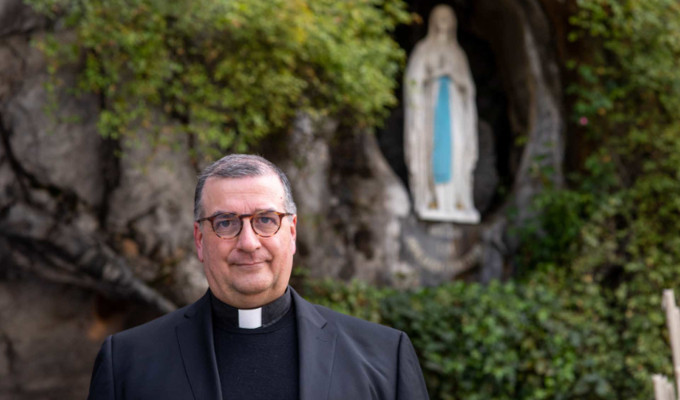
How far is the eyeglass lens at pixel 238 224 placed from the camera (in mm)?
1744

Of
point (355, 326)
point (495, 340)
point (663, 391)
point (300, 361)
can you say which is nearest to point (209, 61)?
point (495, 340)

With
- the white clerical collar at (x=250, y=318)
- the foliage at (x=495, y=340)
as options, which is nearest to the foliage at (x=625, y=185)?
the foliage at (x=495, y=340)

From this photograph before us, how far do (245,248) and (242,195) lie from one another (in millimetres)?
129

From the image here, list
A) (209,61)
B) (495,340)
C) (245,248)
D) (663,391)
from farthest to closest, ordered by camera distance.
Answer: (495,340)
(209,61)
(663,391)
(245,248)

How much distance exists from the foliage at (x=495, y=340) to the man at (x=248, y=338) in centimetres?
353

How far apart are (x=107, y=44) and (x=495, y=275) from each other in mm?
4029

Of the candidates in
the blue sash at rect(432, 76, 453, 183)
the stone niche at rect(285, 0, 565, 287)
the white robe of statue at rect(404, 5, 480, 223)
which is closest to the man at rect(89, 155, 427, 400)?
the stone niche at rect(285, 0, 565, 287)

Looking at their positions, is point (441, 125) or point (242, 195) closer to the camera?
point (242, 195)

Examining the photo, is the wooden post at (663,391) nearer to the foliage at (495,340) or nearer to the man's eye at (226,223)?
the foliage at (495,340)

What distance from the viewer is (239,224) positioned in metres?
1.75

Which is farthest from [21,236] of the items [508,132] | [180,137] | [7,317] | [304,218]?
[508,132]

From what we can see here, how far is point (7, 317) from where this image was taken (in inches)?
202

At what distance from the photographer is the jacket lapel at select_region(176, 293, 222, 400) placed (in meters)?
1.74

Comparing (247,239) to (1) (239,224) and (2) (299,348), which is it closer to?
(1) (239,224)
